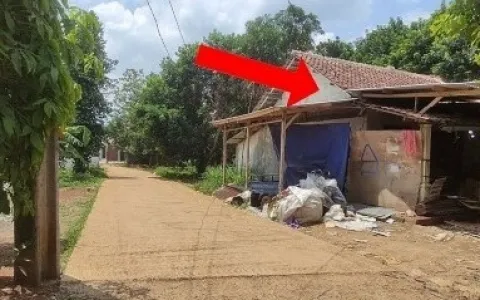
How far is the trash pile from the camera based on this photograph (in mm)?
10289

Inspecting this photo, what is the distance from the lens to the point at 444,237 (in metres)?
9.05

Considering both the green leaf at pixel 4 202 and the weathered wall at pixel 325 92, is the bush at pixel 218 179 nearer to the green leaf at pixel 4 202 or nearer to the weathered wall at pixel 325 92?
the weathered wall at pixel 325 92

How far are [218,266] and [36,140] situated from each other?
334 cm

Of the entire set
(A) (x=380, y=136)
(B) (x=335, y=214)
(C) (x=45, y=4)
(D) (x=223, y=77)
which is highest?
(D) (x=223, y=77)

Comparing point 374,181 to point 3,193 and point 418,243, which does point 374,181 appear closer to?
point 418,243

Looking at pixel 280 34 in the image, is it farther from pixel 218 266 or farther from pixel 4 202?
pixel 4 202

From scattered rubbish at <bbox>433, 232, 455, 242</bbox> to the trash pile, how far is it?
3.69 feet

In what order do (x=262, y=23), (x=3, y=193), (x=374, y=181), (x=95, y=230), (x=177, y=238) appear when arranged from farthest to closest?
(x=262, y=23) → (x=374, y=181) → (x=95, y=230) → (x=177, y=238) → (x=3, y=193)

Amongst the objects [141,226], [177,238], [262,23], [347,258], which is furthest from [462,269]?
[262,23]

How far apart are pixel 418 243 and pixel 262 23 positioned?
18862mm

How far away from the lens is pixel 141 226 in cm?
957

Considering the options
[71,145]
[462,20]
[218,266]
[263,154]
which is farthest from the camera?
[263,154]

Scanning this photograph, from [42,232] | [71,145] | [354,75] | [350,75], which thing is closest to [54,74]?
[42,232]

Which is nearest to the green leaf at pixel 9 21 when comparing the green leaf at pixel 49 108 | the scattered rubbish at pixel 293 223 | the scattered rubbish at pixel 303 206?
the green leaf at pixel 49 108
